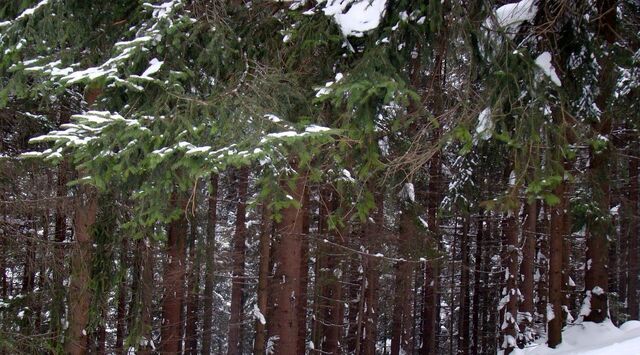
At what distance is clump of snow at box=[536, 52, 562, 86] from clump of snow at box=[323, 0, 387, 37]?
1572 millimetres

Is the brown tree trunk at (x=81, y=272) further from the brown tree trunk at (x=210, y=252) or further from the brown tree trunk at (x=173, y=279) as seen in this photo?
the brown tree trunk at (x=173, y=279)

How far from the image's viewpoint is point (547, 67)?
520cm

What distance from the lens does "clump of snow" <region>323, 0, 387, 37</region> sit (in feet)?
16.9

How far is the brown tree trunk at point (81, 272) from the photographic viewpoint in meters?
7.84

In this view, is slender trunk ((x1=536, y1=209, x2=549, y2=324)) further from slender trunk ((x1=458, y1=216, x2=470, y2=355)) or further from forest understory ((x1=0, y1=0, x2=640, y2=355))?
forest understory ((x1=0, y1=0, x2=640, y2=355))

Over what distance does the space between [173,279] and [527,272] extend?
990 cm

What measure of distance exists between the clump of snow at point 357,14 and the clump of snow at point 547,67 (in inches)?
61.9

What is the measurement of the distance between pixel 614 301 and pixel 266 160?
21.7 m

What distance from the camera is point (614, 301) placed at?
71.6 feet

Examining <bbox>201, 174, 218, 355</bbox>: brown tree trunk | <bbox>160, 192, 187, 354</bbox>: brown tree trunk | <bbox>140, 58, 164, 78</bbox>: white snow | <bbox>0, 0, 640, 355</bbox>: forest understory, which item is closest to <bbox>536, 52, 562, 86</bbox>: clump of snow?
<bbox>0, 0, 640, 355</bbox>: forest understory

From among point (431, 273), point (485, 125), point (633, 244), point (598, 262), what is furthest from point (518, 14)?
point (633, 244)

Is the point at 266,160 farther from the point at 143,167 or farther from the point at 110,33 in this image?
the point at 110,33

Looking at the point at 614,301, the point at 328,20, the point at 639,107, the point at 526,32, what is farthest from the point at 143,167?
the point at 614,301

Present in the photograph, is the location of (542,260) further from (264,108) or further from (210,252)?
(264,108)
